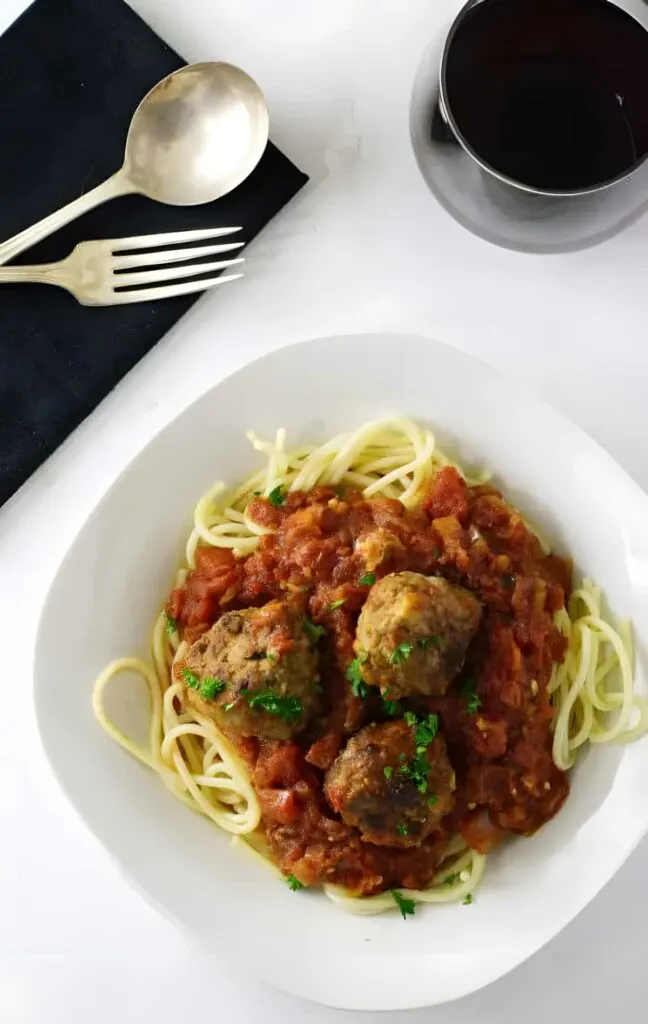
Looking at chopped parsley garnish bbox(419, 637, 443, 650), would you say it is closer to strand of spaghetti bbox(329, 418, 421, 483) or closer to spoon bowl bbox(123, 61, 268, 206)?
strand of spaghetti bbox(329, 418, 421, 483)

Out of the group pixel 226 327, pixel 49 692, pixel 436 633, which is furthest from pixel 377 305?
pixel 49 692

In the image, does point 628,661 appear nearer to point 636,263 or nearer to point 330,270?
point 636,263

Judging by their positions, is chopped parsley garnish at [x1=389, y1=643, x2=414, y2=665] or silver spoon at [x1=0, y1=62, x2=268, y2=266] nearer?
chopped parsley garnish at [x1=389, y1=643, x2=414, y2=665]

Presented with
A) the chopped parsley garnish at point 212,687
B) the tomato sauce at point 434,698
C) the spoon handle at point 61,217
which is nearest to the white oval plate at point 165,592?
the tomato sauce at point 434,698

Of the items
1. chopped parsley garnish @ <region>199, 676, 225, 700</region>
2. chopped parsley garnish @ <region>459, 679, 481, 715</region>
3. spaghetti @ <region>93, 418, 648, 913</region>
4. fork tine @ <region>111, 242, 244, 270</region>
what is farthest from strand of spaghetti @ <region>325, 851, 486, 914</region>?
fork tine @ <region>111, 242, 244, 270</region>

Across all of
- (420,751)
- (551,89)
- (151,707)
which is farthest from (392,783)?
(551,89)

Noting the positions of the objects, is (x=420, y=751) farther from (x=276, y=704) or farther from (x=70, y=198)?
(x=70, y=198)
